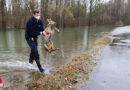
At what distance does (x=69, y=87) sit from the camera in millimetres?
3711

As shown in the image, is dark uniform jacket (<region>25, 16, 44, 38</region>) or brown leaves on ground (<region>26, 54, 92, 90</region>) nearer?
brown leaves on ground (<region>26, 54, 92, 90</region>)

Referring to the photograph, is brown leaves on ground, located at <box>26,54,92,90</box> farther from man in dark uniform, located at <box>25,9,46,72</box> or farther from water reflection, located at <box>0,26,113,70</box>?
water reflection, located at <box>0,26,113,70</box>

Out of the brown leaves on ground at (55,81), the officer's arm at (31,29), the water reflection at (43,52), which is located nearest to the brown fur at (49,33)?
the water reflection at (43,52)

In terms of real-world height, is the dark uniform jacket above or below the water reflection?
above

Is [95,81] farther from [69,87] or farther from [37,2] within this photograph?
[37,2]

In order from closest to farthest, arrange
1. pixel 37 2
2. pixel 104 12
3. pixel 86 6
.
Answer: pixel 37 2 → pixel 86 6 → pixel 104 12

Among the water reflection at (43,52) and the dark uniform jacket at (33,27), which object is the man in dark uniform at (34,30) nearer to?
the dark uniform jacket at (33,27)

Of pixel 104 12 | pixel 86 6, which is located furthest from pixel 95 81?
pixel 104 12

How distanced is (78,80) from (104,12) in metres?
54.2

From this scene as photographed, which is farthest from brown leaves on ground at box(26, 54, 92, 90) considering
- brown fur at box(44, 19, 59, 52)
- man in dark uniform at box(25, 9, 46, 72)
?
brown fur at box(44, 19, 59, 52)

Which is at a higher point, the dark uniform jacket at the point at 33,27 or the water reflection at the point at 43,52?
the dark uniform jacket at the point at 33,27

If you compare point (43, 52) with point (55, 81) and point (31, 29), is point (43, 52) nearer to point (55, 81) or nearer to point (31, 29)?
point (31, 29)

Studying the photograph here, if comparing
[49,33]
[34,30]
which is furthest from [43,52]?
[34,30]

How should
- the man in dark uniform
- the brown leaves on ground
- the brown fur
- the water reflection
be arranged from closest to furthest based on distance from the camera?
the brown leaves on ground, the man in dark uniform, the water reflection, the brown fur
